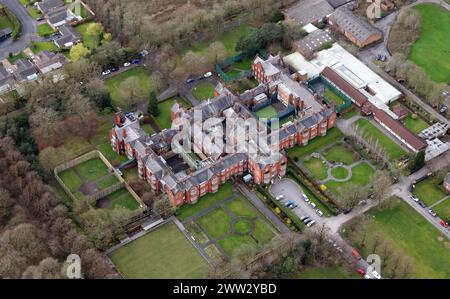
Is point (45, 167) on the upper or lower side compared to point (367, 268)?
upper

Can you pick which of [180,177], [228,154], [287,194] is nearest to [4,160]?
[180,177]

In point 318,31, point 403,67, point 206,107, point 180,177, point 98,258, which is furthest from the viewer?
point 318,31

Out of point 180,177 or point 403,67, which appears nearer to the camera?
point 180,177

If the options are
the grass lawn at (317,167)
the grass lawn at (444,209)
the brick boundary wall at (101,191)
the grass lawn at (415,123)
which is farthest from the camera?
the grass lawn at (415,123)

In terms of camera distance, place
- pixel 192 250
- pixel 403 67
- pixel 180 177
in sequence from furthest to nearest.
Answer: pixel 403 67
pixel 180 177
pixel 192 250

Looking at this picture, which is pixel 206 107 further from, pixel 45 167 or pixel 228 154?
pixel 45 167

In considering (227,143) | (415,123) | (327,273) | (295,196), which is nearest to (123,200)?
(227,143)

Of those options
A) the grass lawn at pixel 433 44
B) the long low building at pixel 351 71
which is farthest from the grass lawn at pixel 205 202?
the grass lawn at pixel 433 44

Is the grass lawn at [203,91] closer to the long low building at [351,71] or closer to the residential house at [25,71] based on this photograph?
the long low building at [351,71]
